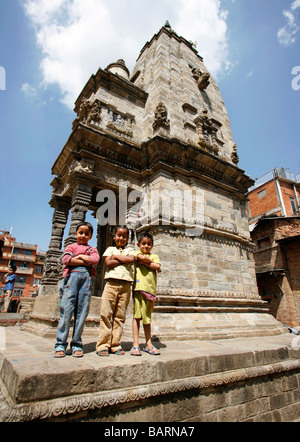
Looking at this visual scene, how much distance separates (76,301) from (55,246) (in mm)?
5471

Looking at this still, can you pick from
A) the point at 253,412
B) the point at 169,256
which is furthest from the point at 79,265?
the point at 169,256

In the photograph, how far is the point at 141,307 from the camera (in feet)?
10.1

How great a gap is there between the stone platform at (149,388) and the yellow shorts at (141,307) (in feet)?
1.55

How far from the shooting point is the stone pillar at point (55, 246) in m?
7.23

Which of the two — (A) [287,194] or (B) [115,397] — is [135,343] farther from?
(A) [287,194]

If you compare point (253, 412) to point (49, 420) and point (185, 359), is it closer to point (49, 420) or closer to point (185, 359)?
point (185, 359)

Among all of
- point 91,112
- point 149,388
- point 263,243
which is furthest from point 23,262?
point 149,388

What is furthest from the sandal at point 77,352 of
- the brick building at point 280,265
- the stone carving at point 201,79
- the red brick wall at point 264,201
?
the red brick wall at point 264,201

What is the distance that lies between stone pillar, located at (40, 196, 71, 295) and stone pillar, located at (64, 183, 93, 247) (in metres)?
1.64

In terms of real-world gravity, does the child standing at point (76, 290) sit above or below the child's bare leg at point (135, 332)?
above

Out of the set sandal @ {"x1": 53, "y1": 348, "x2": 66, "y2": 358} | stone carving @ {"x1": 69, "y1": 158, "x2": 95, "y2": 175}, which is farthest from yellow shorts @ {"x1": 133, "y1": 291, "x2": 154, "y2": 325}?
stone carving @ {"x1": 69, "y1": 158, "x2": 95, "y2": 175}

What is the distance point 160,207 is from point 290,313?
15.0 metres

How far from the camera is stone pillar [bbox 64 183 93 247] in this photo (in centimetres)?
589

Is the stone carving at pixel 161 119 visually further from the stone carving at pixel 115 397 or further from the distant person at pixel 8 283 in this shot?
the distant person at pixel 8 283
